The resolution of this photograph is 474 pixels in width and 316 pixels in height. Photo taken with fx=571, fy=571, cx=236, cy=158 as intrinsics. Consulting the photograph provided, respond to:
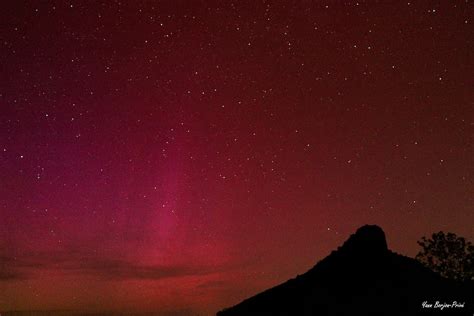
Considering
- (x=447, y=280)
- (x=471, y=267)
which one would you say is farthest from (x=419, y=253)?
(x=447, y=280)

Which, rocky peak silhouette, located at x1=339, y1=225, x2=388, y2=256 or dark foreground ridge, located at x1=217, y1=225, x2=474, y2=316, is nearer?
dark foreground ridge, located at x1=217, y1=225, x2=474, y2=316

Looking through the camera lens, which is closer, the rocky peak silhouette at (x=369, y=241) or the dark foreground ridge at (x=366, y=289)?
the dark foreground ridge at (x=366, y=289)

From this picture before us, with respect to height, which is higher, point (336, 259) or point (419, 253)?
point (419, 253)

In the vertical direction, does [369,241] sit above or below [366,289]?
above

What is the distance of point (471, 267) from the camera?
20875 millimetres

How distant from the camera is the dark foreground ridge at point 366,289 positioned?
6.47 m

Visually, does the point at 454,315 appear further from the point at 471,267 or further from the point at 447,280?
the point at 471,267

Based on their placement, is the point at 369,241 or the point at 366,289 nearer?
the point at 366,289

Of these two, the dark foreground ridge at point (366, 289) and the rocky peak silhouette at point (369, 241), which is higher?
the rocky peak silhouette at point (369, 241)

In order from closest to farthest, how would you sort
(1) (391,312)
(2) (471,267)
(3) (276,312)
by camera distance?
(1) (391,312), (3) (276,312), (2) (471,267)

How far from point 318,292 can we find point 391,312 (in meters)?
0.85

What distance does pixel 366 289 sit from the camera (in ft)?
21.5

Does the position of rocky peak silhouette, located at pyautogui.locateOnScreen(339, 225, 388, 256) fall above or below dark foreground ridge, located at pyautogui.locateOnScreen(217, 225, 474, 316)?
above

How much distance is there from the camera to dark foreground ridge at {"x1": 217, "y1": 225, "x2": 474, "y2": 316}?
6.47m
